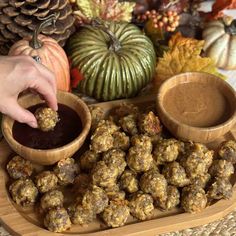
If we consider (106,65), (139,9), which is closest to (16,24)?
(106,65)

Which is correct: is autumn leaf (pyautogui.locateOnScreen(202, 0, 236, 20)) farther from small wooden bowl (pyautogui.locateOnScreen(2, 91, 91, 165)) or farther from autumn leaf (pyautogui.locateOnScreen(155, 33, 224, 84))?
small wooden bowl (pyautogui.locateOnScreen(2, 91, 91, 165))

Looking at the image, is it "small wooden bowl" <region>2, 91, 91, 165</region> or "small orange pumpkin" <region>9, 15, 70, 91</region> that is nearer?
"small wooden bowl" <region>2, 91, 91, 165</region>

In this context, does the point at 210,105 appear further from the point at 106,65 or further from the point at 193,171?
the point at 106,65

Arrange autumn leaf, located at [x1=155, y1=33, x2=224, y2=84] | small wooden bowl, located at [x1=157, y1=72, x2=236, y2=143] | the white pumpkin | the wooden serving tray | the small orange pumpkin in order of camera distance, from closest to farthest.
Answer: the wooden serving tray, small wooden bowl, located at [x1=157, y1=72, x2=236, y2=143], the small orange pumpkin, autumn leaf, located at [x1=155, y1=33, x2=224, y2=84], the white pumpkin

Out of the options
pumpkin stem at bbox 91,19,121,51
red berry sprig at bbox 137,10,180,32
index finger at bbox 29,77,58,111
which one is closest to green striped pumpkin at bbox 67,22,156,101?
pumpkin stem at bbox 91,19,121,51

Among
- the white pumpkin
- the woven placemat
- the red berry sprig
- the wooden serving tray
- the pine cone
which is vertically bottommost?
the woven placemat

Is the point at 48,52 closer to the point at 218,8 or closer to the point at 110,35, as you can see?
A: the point at 110,35

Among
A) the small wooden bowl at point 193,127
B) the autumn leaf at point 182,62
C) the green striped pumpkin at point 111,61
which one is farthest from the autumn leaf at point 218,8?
the small wooden bowl at point 193,127
